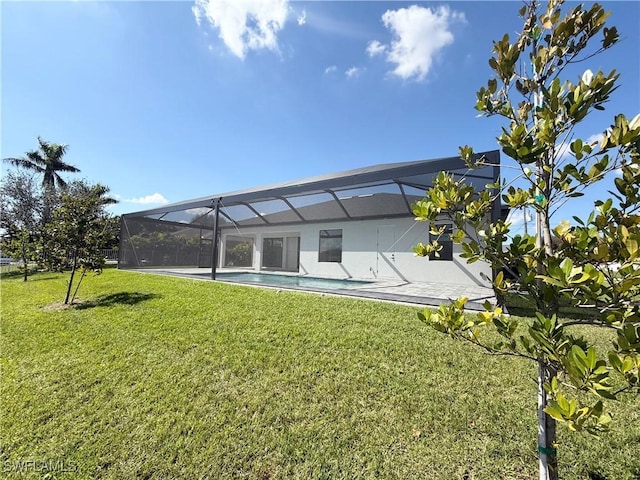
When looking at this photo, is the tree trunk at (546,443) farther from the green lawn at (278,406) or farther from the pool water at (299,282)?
the pool water at (299,282)

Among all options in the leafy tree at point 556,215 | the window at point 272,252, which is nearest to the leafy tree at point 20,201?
the window at point 272,252

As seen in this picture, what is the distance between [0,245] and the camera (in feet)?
33.6

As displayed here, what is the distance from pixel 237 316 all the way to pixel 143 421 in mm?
2413

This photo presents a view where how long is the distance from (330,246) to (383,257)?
2.77 metres

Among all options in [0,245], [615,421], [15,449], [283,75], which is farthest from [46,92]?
[615,421]

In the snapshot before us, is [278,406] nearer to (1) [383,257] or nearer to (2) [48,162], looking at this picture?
(1) [383,257]

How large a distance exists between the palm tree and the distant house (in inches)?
455

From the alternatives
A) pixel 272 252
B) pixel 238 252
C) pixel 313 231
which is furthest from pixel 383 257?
pixel 238 252

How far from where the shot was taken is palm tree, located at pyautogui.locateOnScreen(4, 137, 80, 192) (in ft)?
64.7

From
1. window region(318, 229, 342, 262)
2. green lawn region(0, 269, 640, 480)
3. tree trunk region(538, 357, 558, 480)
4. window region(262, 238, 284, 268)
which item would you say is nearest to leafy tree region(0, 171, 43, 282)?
window region(262, 238, 284, 268)

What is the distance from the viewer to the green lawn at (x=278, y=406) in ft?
6.51

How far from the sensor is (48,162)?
20531 mm

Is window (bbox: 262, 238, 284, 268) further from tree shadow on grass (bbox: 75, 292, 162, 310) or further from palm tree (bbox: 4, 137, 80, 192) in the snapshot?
palm tree (bbox: 4, 137, 80, 192)

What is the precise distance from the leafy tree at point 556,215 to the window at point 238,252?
643 inches
